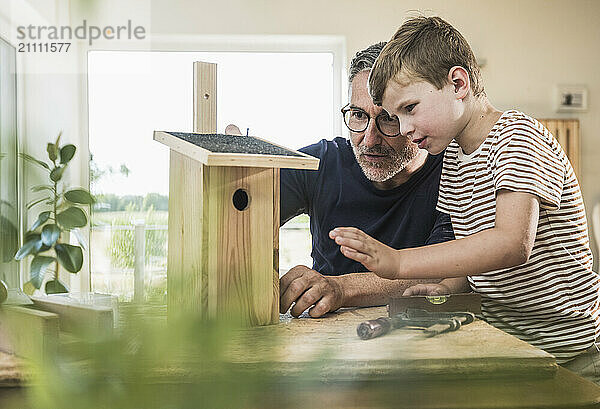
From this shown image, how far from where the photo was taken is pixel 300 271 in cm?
85

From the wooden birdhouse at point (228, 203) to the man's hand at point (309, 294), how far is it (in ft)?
0.14

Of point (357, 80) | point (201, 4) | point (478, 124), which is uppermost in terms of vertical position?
point (201, 4)

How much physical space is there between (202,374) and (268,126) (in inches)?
137

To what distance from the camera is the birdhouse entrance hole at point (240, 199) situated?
775 mm

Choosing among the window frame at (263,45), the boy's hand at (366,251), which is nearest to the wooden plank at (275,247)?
the boy's hand at (366,251)

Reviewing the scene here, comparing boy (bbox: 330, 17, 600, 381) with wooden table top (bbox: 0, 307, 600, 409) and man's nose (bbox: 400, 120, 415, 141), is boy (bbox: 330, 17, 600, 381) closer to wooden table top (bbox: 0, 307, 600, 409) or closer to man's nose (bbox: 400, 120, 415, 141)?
man's nose (bbox: 400, 120, 415, 141)

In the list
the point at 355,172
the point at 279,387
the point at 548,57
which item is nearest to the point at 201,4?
the point at 548,57

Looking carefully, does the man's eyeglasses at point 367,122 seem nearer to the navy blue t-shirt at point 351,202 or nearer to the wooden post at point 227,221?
the navy blue t-shirt at point 351,202

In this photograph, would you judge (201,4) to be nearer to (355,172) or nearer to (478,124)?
(355,172)

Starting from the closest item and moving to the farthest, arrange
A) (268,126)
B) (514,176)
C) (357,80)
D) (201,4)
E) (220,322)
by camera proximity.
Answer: (220,322) < (514,176) < (357,80) < (201,4) < (268,126)

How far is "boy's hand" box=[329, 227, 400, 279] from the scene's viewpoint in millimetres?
685

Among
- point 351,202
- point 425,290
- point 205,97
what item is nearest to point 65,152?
point 205,97

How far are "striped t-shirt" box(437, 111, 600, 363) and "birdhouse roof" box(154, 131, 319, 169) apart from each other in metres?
0.30

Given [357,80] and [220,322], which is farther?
[357,80]
